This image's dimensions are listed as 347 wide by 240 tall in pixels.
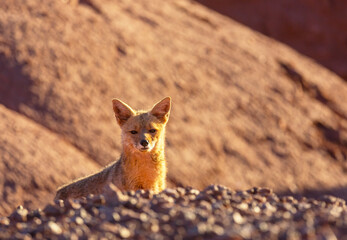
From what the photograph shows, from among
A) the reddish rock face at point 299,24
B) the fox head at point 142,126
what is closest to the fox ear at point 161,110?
the fox head at point 142,126

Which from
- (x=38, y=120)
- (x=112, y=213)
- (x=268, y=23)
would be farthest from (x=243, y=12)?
(x=112, y=213)

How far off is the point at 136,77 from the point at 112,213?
10.1 meters

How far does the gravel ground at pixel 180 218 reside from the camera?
5.12 metres

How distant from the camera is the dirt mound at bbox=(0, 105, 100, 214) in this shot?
39.2 ft

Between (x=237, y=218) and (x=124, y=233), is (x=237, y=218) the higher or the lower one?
the higher one

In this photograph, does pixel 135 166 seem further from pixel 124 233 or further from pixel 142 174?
pixel 124 233

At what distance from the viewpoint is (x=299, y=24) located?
21875 millimetres

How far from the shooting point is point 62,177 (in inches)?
494

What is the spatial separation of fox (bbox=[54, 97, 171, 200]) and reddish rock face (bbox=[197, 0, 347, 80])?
511 inches

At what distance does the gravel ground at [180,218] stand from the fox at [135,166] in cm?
181

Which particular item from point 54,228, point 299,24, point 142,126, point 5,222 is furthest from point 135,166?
point 299,24

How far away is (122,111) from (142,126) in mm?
430

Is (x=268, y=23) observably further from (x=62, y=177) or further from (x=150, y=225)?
(x=150, y=225)

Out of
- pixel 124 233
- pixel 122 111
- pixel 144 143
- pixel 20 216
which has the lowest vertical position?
pixel 124 233
